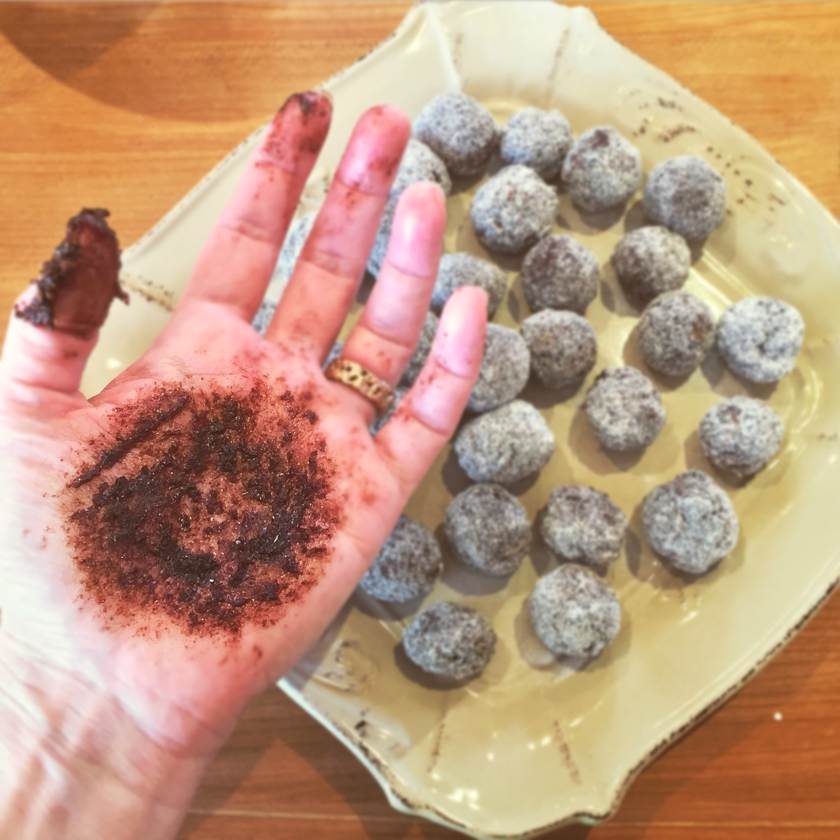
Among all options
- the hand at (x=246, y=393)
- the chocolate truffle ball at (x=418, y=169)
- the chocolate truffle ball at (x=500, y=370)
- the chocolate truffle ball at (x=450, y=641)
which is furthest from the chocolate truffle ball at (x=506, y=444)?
the chocolate truffle ball at (x=418, y=169)

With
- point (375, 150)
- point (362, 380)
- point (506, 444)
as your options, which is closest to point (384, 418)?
point (362, 380)

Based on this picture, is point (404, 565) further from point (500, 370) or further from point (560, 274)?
point (560, 274)

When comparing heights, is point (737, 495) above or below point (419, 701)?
above

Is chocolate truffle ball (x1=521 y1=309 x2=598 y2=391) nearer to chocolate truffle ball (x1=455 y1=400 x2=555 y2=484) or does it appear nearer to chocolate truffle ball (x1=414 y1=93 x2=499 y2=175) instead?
chocolate truffle ball (x1=455 y1=400 x2=555 y2=484)

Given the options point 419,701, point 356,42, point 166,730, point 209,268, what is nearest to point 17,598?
point 166,730

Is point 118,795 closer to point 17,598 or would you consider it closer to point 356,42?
point 17,598

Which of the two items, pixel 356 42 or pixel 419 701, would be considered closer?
pixel 419 701
